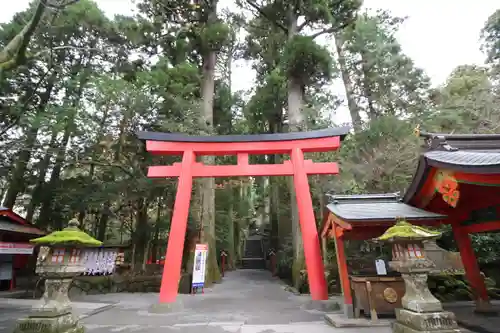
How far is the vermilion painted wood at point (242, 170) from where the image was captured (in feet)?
26.7

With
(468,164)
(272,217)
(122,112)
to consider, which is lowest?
(468,164)

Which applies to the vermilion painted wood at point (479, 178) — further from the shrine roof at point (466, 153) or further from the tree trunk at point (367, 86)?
the tree trunk at point (367, 86)

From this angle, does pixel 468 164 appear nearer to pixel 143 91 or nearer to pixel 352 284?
pixel 352 284

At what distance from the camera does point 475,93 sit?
12820 mm

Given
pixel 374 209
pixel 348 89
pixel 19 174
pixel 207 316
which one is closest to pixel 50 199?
pixel 19 174

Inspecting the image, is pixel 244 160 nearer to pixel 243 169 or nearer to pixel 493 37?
pixel 243 169

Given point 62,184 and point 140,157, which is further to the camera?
point 62,184

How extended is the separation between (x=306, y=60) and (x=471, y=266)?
9213 mm

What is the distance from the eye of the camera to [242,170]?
26.8 ft

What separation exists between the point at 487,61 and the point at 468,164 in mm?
17724

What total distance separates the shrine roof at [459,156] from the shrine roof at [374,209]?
377 mm

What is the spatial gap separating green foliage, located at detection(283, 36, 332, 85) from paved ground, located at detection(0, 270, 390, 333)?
911cm

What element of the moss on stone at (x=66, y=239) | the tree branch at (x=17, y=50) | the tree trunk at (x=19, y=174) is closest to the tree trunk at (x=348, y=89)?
the moss on stone at (x=66, y=239)

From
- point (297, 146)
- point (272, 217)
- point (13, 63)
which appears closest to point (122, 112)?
point (13, 63)
